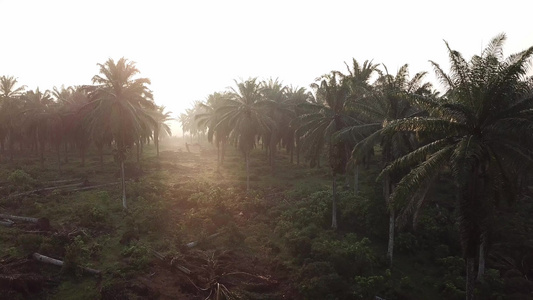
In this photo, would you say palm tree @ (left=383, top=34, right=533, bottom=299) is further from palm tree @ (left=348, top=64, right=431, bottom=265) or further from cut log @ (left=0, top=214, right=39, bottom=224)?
cut log @ (left=0, top=214, right=39, bottom=224)

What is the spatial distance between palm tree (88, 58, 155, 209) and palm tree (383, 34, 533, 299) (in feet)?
72.4

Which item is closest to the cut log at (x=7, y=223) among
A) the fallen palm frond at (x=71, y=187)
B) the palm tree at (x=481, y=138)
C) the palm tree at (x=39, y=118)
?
the fallen palm frond at (x=71, y=187)

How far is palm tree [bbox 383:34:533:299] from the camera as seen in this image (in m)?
11.3

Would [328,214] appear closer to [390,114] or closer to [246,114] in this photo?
Answer: [390,114]

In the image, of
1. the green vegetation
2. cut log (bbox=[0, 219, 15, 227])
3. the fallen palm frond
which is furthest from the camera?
the fallen palm frond

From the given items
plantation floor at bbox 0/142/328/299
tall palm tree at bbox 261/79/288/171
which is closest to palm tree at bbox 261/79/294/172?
tall palm tree at bbox 261/79/288/171

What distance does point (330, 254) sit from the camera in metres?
19.3

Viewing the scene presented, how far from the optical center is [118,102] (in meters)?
26.3

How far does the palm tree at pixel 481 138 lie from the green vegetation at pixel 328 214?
2.0 inches

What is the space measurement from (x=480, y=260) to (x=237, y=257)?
14.0 metres

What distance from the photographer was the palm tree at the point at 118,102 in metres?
26.2

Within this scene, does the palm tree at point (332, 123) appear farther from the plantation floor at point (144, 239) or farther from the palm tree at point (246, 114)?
the palm tree at point (246, 114)

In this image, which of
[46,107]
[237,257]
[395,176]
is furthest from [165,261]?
[46,107]

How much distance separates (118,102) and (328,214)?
753 inches
